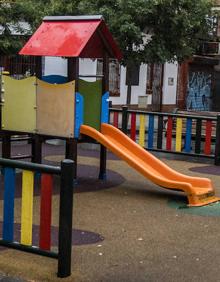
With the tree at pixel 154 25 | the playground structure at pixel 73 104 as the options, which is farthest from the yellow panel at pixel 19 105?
the tree at pixel 154 25

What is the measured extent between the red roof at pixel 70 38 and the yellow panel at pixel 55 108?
1.62 feet

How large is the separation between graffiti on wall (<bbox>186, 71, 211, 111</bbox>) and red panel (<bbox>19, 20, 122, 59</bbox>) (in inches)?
754

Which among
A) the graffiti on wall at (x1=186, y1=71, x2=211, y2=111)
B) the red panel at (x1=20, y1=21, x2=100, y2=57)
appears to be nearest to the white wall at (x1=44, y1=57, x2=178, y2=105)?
the graffiti on wall at (x1=186, y1=71, x2=211, y2=111)

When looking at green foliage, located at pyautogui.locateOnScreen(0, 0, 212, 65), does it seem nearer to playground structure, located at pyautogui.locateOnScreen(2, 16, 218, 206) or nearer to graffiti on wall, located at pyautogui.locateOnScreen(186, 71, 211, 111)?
playground structure, located at pyautogui.locateOnScreen(2, 16, 218, 206)

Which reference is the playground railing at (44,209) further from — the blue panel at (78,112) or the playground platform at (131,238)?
the blue panel at (78,112)

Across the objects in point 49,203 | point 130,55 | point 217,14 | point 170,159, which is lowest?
point 170,159

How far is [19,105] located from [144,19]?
25.7 ft

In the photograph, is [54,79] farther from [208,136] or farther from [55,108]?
[208,136]

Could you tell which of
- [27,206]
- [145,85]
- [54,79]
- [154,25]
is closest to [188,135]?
[54,79]

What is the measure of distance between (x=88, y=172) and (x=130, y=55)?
7.16m

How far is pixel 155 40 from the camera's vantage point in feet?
54.2

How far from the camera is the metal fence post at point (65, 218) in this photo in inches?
185

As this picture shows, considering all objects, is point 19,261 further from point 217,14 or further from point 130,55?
point 217,14

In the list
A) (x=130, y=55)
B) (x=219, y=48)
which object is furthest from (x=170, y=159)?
(x=219, y=48)
